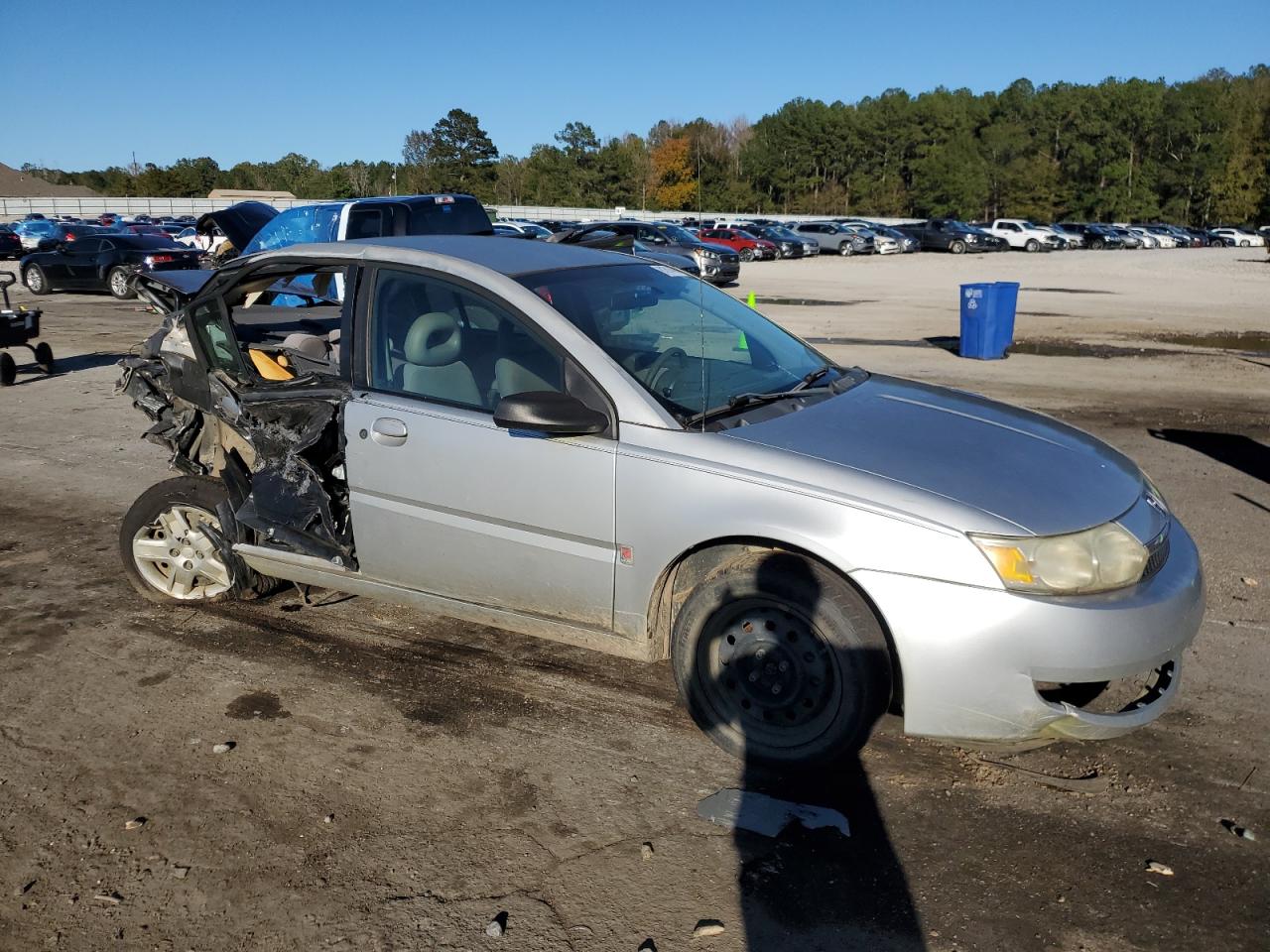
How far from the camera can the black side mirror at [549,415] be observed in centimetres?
363

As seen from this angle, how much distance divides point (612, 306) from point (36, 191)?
12895 cm

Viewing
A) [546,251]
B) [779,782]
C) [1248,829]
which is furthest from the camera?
[546,251]

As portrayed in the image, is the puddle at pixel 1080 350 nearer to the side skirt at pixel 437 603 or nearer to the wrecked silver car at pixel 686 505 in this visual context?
→ the wrecked silver car at pixel 686 505

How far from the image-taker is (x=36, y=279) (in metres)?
25.8

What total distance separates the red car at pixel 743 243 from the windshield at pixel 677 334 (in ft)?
130

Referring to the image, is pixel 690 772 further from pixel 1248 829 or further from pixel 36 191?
pixel 36 191

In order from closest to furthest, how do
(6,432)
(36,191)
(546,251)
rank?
(546,251) → (6,432) → (36,191)

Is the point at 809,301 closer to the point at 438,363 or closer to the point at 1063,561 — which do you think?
the point at 438,363

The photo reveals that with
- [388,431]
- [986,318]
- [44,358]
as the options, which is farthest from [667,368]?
[44,358]

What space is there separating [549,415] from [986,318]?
1165 cm

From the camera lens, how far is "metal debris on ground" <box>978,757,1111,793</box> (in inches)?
140

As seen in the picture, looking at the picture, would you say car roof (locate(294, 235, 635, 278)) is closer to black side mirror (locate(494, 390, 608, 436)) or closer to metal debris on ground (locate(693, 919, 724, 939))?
black side mirror (locate(494, 390, 608, 436))

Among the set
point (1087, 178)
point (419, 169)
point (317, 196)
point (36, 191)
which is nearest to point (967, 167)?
point (1087, 178)

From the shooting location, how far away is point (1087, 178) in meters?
97.7
